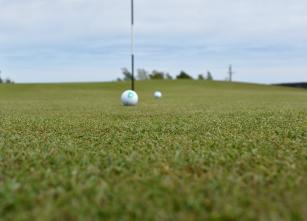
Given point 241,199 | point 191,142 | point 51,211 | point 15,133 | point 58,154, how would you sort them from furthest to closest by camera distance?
point 15,133 < point 191,142 < point 58,154 < point 241,199 < point 51,211

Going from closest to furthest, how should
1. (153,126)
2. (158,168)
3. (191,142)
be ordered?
(158,168), (191,142), (153,126)

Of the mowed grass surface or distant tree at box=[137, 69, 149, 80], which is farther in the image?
distant tree at box=[137, 69, 149, 80]

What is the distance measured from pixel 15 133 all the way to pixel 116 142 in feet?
6.75

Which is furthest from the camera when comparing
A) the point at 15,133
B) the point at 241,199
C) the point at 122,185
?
the point at 15,133

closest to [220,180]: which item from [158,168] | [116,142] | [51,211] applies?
[158,168]

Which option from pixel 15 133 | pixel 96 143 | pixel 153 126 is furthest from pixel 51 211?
pixel 153 126

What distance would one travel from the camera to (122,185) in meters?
3.11

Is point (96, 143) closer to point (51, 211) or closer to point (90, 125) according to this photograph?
point (90, 125)

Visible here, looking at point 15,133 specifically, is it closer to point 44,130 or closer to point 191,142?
point 44,130

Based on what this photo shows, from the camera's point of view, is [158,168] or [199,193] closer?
[199,193]

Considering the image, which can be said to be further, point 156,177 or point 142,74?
point 142,74

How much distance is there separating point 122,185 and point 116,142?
2.27 meters

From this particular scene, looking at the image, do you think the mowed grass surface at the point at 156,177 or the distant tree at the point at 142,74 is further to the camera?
the distant tree at the point at 142,74

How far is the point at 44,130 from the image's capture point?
22.9ft
